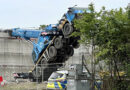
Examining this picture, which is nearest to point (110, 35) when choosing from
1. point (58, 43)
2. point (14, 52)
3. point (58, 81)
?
point (58, 81)

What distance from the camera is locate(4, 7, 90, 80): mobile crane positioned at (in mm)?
24047

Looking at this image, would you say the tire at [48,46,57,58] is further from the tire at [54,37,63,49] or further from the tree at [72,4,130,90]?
the tree at [72,4,130,90]

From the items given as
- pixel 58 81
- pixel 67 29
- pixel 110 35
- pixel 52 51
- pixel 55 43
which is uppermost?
pixel 110 35

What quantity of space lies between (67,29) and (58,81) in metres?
5.48

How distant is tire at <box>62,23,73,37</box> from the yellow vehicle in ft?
15.0

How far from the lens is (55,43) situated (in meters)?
26.5

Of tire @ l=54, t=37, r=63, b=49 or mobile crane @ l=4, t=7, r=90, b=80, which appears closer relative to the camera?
mobile crane @ l=4, t=7, r=90, b=80

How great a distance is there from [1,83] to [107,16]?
1125 cm

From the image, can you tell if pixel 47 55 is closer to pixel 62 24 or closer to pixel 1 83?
pixel 62 24

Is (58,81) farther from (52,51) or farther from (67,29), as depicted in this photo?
(52,51)

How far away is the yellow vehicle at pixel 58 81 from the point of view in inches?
788

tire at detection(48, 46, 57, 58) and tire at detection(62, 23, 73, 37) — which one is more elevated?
tire at detection(62, 23, 73, 37)

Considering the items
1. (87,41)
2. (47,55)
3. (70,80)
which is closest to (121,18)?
(87,41)

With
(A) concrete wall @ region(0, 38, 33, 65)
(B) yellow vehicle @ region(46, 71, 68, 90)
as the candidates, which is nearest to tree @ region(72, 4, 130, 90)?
(B) yellow vehicle @ region(46, 71, 68, 90)
